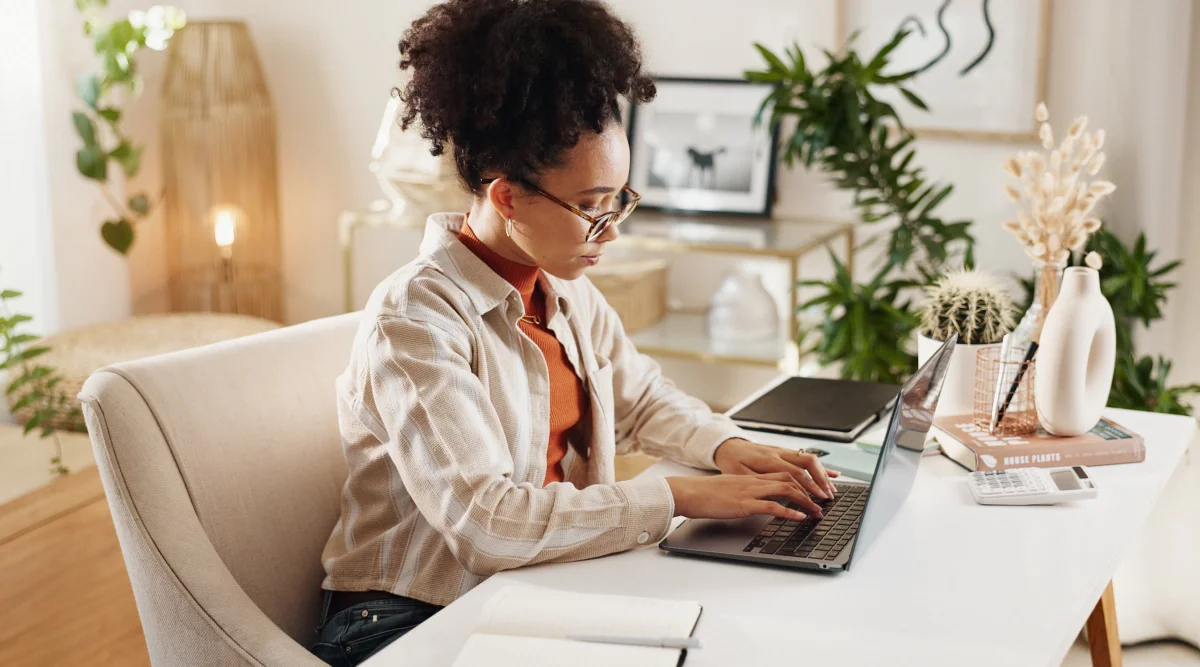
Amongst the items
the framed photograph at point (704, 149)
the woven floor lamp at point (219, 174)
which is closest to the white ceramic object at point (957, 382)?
the framed photograph at point (704, 149)

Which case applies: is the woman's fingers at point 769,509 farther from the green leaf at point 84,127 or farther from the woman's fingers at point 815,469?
the green leaf at point 84,127

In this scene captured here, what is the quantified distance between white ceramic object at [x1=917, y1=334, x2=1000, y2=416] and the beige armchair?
84cm

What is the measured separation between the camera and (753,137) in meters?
3.34

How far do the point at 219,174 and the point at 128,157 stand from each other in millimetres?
275

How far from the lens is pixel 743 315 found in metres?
3.21

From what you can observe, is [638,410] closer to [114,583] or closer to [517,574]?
[517,574]

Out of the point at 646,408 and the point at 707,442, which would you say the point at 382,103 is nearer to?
the point at 646,408

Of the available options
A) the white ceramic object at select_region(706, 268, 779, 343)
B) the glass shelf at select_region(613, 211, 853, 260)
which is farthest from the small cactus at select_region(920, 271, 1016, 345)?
the white ceramic object at select_region(706, 268, 779, 343)

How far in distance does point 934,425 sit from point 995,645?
0.64 meters

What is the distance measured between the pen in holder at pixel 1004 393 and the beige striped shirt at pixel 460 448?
39 centimetres

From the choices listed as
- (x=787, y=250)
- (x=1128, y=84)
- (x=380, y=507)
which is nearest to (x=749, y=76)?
(x=787, y=250)

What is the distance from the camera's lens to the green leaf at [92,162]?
12.0 feet

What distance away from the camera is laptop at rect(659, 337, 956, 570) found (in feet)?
4.11

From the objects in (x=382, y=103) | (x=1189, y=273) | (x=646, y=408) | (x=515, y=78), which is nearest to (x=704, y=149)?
(x=382, y=103)
